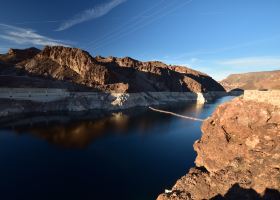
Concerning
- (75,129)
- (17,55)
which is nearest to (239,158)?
(75,129)

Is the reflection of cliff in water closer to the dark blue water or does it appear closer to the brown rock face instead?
the dark blue water

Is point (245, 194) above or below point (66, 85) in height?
below

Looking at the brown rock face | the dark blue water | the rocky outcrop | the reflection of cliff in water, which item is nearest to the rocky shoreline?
the reflection of cliff in water

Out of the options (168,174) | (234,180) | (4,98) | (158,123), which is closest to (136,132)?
(158,123)

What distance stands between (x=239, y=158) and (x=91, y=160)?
83.2 feet

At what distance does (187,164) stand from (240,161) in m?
17.3

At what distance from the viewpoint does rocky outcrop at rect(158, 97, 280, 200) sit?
1983 centimetres

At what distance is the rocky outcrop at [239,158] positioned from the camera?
1983 centimetres

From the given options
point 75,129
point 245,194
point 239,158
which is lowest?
point 75,129

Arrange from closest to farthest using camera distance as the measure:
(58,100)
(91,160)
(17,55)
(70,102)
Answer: (91,160) → (58,100) → (70,102) → (17,55)

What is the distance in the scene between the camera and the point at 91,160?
1623 inches

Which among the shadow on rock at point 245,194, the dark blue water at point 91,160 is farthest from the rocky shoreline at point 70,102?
the shadow on rock at point 245,194

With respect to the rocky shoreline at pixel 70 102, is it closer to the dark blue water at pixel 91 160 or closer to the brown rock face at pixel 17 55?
the dark blue water at pixel 91 160

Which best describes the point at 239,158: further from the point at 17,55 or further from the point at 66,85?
the point at 17,55
